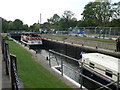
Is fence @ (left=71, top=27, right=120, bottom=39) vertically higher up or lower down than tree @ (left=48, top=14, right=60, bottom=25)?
lower down

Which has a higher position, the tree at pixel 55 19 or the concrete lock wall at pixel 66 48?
the tree at pixel 55 19

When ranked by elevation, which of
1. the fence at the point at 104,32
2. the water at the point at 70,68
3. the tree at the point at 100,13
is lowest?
the water at the point at 70,68

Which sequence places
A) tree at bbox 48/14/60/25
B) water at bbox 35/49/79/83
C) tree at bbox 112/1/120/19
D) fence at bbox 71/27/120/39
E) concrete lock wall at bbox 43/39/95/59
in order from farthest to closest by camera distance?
tree at bbox 48/14/60/25 → tree at bbox 112/1/120/19 → fence at bbox 71/27/120/39 → concrete lock wall at bbox 43/39/95/59 → water at bbox 35/49/79/83

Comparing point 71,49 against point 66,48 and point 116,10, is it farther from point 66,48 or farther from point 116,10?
point 116,10

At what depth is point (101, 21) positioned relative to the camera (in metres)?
61.0

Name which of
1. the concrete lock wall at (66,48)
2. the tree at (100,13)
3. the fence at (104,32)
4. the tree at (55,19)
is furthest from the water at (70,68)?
the tree at (55,19)

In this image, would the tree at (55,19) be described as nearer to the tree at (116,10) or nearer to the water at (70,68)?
the tree at (116,10)

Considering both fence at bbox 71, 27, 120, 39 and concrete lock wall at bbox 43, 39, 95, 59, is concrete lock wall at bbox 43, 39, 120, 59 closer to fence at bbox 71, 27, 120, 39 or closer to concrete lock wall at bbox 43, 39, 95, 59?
concrete lock wall at bbox 43, 39, 95, 59

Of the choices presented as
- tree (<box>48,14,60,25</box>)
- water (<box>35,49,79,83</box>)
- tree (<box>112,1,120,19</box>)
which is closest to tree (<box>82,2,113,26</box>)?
tree (<box>112,1,120,19</box>)

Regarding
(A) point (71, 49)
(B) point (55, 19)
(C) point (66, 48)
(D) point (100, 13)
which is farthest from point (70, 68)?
(B) point (55, 19)

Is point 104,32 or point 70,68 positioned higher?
point 104,32

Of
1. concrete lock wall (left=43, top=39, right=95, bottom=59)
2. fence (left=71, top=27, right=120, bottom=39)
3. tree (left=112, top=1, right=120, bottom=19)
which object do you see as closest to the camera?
concrete lock wall (left=43, top=39, right=95, bottom=59)

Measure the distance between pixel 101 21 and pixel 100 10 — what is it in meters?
3.94

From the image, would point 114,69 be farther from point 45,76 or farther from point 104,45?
point 104,45
